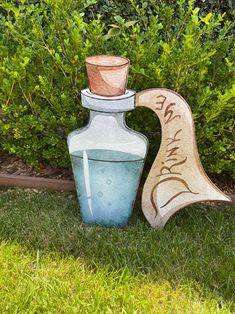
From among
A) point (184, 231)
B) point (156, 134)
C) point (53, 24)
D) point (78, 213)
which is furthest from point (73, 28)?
point (184, 231)

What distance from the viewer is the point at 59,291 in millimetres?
2566

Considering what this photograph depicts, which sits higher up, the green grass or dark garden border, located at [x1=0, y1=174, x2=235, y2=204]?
the green grass

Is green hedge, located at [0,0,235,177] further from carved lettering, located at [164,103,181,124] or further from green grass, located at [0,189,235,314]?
green grass, located at [0,189,235,314]

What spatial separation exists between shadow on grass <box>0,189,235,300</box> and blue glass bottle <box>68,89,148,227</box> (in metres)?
0.12

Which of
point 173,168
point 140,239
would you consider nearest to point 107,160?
point 173,168

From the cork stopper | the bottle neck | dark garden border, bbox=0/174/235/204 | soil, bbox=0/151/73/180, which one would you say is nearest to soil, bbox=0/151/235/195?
soil, bbox=0/151/73/180

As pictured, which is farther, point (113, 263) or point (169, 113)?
point (169, 113)

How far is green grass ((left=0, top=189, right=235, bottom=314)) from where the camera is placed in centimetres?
253

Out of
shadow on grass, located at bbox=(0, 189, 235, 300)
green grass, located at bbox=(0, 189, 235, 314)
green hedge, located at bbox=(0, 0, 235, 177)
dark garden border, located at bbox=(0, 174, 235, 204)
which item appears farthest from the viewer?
dark garden border, located at bbox=(0, 174, 235, 204)

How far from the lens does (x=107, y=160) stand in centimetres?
299

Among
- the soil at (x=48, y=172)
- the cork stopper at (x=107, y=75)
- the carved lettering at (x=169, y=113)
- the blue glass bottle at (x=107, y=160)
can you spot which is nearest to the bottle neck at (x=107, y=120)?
the blue glass bottle at (x=107, y=160)

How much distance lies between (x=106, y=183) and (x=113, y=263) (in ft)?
1.51

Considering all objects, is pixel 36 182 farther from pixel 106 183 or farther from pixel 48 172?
pixel 106 183

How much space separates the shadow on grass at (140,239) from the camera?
108 inches
